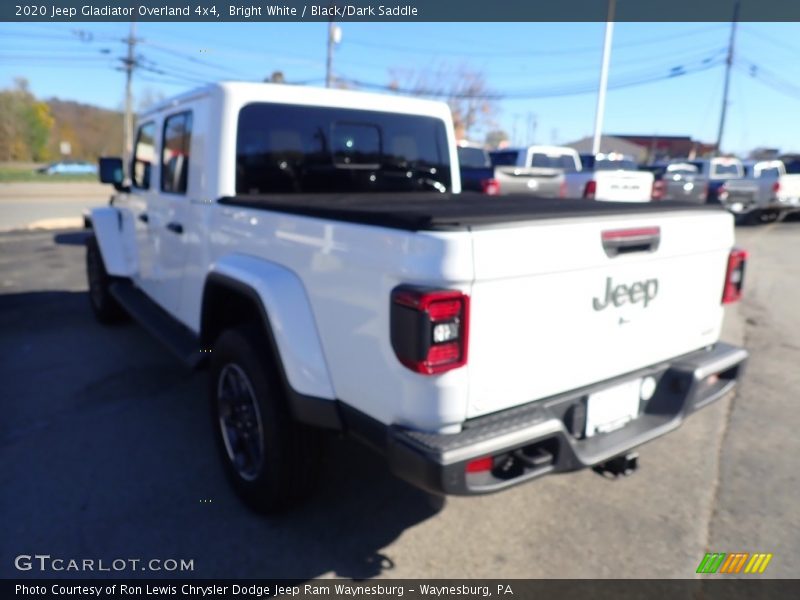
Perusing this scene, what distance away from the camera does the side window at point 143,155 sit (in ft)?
14.9

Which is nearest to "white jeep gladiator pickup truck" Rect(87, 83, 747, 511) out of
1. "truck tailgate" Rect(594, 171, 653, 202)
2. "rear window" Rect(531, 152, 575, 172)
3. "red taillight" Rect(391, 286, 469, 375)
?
"red taillight" Rect(391, 286, 469, 375)

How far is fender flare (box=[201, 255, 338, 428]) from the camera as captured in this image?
2.40 metres

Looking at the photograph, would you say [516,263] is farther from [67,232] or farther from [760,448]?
[67,232]

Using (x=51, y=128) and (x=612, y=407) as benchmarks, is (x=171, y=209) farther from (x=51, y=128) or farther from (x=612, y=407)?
(x=51, y=128)

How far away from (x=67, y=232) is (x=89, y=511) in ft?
42.6

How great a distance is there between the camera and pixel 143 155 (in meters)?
4.87

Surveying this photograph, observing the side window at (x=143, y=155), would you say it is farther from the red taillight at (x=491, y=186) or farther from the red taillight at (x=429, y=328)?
the red taillight at (x=491, y=186)

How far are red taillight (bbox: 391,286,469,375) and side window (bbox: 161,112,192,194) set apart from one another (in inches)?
89.9

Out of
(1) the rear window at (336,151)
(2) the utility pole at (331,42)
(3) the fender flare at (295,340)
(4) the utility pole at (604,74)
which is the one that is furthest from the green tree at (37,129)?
(3) the fender flare at (295,340)

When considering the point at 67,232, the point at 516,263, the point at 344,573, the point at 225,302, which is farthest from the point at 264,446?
the point at 67,232

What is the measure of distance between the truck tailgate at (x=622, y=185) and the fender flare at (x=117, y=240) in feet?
27.4

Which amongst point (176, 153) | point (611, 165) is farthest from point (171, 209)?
point (611, 165)

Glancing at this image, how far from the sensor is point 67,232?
14000mm

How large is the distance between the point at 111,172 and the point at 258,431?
11.4 ft
